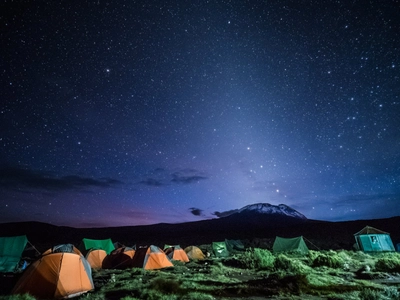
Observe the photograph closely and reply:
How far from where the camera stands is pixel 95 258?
52.7 ft

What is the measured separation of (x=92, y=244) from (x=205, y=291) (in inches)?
623

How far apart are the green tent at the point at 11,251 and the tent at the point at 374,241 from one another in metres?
29.9

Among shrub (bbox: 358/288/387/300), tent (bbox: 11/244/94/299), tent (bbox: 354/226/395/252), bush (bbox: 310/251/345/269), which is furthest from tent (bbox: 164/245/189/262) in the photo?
tent (bbox: 354/226/395/252)

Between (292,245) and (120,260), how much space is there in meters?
16.2

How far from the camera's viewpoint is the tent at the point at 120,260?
47.7 ft

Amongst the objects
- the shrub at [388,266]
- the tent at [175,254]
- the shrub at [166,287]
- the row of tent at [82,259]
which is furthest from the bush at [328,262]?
the shrub at [166,287]

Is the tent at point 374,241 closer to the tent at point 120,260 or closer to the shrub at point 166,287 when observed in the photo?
the tent at point 120,260

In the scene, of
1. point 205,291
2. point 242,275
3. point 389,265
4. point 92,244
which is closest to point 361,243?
point 389,265

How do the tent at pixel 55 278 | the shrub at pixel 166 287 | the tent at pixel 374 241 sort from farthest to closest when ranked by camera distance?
1. the tent at pixel 374 241
2. the shrub at pixel 166 287
3. the tent at pixel 55 278

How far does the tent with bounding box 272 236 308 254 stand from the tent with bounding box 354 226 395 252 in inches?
286

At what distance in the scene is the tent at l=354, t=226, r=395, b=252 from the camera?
23.8 meters

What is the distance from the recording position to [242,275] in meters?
12.2

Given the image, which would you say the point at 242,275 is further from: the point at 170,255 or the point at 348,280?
the point at 170,255

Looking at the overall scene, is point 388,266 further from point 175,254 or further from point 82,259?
point 82,259
